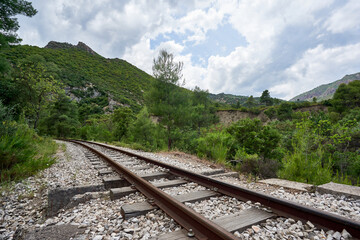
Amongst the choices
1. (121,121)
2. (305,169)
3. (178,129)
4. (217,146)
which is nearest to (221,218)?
(305,169)

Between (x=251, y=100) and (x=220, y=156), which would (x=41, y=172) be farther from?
(x=251, y=100)

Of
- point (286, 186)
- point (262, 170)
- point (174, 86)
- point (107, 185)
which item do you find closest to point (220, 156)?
point (262, 170)

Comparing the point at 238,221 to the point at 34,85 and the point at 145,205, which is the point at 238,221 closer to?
the point at 145,205

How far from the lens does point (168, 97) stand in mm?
13398

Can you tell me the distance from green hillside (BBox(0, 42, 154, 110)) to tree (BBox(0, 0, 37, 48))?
3542 centimetres

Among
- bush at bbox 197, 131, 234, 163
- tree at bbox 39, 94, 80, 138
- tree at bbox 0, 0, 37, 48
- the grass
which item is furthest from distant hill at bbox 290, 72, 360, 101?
the grass

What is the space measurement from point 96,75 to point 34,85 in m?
59.6

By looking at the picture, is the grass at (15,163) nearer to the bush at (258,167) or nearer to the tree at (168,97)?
the bush at (258,167)

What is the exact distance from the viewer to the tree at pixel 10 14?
38.9 feet

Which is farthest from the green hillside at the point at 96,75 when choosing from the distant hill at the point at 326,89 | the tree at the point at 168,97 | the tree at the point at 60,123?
the distant hill at the point at 326,89

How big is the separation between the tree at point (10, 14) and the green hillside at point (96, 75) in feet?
116

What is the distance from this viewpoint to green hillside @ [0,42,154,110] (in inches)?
2334

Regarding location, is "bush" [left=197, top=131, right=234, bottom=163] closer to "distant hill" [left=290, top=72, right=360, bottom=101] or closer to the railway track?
the railway track

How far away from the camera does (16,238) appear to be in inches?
71.7
